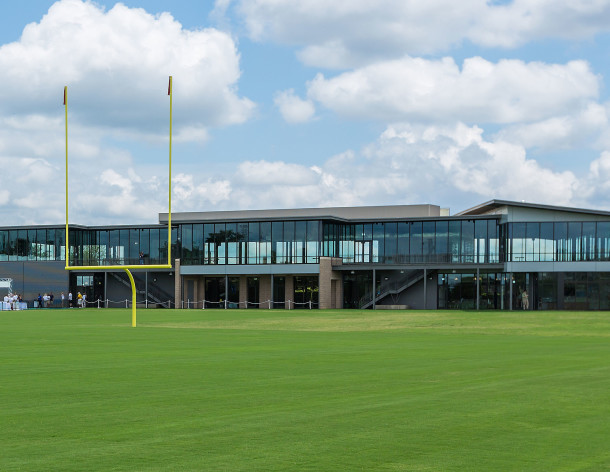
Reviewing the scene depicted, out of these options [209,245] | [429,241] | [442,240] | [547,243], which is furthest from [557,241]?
[209,245]

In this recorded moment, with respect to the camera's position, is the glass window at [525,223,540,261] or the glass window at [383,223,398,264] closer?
the glass window at [525,223,540,261]

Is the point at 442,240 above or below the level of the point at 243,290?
above

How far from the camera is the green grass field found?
7250 mm

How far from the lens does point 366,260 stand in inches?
2758

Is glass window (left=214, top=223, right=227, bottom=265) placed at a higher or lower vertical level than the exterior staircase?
higher

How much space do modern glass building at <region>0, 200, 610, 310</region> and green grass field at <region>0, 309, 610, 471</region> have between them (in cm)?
4538

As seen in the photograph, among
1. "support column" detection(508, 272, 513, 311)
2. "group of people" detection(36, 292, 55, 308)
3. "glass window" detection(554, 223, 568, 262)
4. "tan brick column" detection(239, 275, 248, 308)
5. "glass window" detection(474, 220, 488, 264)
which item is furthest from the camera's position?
"group of people" detection(36, 292, 55, 308)

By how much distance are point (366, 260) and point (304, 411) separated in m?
60.5

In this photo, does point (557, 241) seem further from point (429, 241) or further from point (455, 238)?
point (429, 241)

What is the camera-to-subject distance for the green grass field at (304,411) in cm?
725

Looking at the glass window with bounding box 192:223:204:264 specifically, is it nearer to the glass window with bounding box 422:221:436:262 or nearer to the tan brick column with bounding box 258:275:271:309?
the tan brick column with bounding box 258:275:271:309

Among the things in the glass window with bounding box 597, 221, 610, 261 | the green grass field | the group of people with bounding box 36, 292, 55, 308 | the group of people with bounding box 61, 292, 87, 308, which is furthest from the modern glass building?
the green grass field

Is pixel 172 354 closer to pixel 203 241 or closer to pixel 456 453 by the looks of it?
pixel 456 453

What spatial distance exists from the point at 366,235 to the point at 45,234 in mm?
30149
